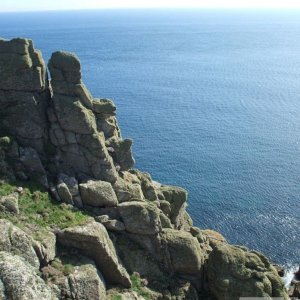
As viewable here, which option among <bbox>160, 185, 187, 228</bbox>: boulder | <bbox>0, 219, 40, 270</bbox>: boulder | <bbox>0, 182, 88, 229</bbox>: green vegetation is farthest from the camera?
<bbox>160, 185, 187, 228</bbox>: boulder

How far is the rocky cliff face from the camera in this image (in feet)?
152

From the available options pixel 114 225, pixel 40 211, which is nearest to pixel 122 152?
pixel 114 225

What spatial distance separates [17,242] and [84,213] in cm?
1187

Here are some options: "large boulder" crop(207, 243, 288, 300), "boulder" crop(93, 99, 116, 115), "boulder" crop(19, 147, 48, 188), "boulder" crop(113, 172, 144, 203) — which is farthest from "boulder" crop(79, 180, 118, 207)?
"large boulder" crop(207, 243, 288, 300)

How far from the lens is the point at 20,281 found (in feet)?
120

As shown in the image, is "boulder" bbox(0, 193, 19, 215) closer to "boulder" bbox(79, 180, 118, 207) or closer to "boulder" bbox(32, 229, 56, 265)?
"boulder" bbox(32, 229, 56, 265)

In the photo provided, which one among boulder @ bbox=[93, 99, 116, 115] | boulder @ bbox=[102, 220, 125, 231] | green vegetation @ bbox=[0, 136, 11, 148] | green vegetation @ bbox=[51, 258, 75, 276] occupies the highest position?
boulder @ bbox=[93, 99, 116, 115]

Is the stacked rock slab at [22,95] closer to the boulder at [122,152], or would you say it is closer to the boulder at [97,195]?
the boulder at [97,195]

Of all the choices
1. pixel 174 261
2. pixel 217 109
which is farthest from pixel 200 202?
pixel 217 109

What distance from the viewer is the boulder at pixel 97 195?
2140 inches

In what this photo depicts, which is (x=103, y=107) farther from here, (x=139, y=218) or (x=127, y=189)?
(x=139, y=218)

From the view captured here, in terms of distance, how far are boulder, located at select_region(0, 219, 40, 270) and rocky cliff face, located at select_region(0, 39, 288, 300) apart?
9 cm

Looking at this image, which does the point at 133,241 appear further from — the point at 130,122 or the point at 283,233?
the point at 130,122

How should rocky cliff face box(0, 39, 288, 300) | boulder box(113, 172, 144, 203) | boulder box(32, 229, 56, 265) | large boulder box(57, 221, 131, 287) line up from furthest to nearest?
boulder box(113, 172, 144, 203)
large boulder box(57, 221, 131, 287)
rocky cliff face box(0, 39, 288, 300)
boulder box(32, 229, 56, 265)
